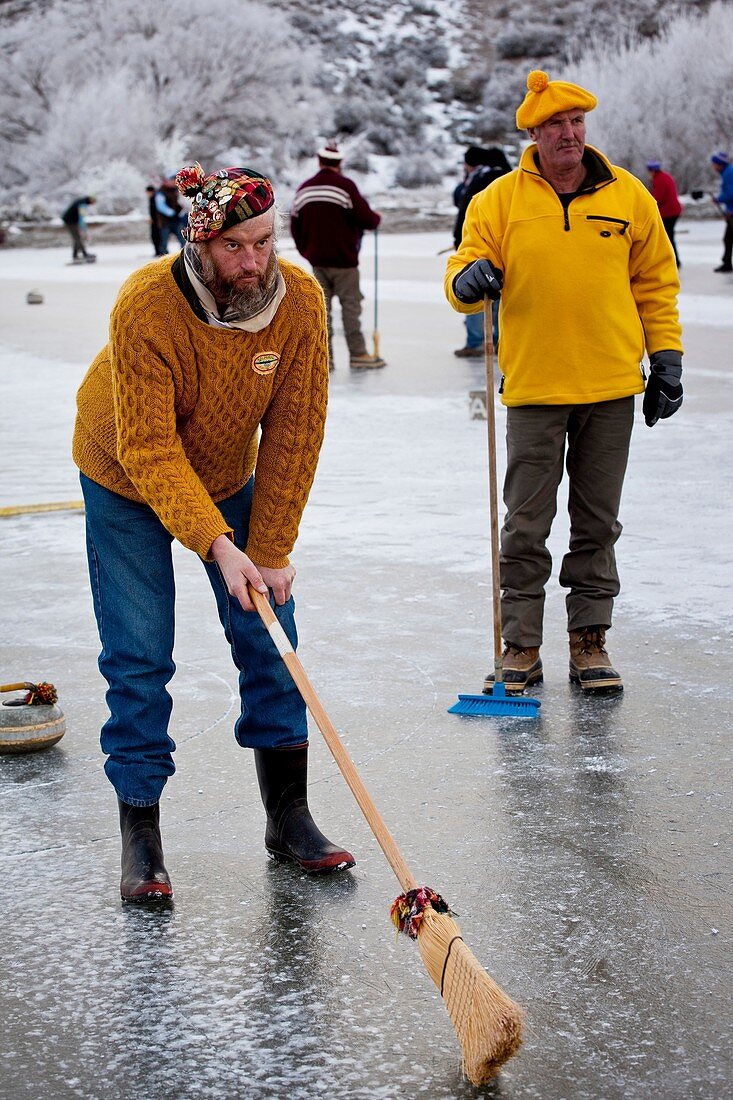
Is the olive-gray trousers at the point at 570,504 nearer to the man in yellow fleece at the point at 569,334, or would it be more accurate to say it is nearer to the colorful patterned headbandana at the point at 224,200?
the man in yellow fleece at the point at 569,334

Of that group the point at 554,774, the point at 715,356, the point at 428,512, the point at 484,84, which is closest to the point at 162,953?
the point at 554,774

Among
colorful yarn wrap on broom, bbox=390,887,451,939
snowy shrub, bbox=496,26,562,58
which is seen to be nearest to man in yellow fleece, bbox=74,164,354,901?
colorful yarn wrap on broom, bbox=390,887,451,939

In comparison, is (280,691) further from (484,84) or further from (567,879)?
(484,84)

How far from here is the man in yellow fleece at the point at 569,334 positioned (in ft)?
14.6

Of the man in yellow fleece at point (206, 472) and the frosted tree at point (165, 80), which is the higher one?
the frosted tree at point (165, 80)

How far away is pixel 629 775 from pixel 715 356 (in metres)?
8.39

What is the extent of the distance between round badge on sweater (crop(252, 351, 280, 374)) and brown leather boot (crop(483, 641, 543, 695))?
1.79m

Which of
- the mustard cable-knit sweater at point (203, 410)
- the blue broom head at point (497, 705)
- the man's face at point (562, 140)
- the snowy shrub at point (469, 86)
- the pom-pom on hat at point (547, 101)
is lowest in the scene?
the blue broom head at point (497, 705)

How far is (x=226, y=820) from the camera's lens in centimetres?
371

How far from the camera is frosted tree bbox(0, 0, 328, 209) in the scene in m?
38.0

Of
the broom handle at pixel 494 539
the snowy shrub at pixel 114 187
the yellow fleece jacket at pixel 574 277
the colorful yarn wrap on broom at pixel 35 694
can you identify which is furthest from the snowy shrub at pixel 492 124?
the colorful yarn wrap on broom at pixel 35 694

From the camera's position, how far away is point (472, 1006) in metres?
2.52

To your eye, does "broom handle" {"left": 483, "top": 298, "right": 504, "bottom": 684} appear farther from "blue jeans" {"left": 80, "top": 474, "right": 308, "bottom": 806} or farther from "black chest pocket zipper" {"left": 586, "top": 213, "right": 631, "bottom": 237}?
"blue jeans" {"left": 80, "top": 474, "right": 308, "bottom": 806}

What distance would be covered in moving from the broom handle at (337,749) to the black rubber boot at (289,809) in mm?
413
